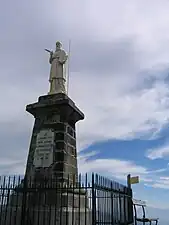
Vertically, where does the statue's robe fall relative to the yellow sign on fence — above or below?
above

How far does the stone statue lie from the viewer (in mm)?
9961

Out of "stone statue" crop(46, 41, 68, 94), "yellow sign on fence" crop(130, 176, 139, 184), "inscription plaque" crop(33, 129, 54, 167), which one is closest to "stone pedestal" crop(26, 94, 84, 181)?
"inscription plaque" crop(33, 129, 54, 167)

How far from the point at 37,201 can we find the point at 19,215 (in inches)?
23.5

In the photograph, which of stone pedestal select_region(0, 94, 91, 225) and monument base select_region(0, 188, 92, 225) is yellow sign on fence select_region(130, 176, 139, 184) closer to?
stone pedestal select_region(0, 94, 91, 225)

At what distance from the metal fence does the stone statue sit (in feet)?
11.0

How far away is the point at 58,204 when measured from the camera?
7.44m

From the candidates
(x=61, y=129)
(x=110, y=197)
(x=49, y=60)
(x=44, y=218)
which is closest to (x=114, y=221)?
(x=110, y=197)

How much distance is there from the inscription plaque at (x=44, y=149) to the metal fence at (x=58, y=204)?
Answer: 1.90 feet

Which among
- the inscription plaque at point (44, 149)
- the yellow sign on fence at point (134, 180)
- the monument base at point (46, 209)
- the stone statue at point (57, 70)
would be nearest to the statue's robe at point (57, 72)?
the stone statue at point (57, 70)

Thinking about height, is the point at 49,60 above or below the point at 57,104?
above

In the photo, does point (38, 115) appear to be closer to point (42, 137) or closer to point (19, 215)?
point (42, 137)

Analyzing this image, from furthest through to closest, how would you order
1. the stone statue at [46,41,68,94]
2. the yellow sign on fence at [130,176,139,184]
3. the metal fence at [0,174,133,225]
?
1. the yellow sign on fence at [130,176,139,184]
2. the stone statue at [46,41,68,94]
3. the metal fence at [0,174,133,225]

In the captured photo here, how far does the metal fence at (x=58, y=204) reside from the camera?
6859mm

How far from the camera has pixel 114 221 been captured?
7.27m
